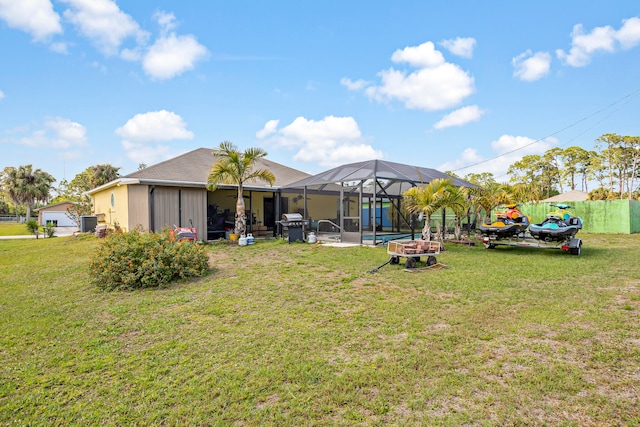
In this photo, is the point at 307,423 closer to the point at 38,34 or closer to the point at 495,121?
the point at 38,34

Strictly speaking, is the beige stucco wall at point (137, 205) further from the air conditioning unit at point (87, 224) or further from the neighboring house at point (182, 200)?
the air conditioning unit at point (87, 224)

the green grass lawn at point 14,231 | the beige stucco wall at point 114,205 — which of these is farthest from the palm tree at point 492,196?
the green grass lawn at point 14,231

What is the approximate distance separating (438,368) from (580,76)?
57.0 feet

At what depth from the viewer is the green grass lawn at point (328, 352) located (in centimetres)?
221

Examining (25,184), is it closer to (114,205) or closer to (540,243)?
(114,205)

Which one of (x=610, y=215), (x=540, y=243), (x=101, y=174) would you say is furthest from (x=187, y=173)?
(x=610, y=215)

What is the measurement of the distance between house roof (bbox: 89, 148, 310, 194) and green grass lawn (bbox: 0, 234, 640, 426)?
6.68 metres

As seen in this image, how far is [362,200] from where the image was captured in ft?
39.4

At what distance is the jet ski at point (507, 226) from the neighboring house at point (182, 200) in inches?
344

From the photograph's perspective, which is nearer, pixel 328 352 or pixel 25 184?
pixel 328 352

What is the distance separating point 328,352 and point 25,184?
47.1 metres

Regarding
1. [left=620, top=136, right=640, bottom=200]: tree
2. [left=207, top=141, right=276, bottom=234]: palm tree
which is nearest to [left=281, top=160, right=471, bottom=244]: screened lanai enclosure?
[left=207, top=141, right=276, bottom=234]: palm tree

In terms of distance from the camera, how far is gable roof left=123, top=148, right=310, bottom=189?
12.5 metres

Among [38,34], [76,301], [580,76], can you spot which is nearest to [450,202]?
[76,301]
